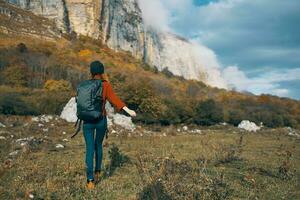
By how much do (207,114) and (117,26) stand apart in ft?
286

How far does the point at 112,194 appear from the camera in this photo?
7.58 meters

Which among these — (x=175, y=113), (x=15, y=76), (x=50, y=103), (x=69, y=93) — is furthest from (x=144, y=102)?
(x=15, y=76)

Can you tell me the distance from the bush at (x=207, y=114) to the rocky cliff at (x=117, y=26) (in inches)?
2843

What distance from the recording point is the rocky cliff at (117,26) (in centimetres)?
12038

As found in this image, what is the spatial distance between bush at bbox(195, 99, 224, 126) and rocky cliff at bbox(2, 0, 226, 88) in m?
72.2

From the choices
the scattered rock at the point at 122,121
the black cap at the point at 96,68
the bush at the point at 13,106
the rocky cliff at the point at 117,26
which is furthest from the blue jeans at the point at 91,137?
the rocky cliff at the point at 117,26

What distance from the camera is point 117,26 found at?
452ft

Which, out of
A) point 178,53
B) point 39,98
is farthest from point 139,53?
point 39,98

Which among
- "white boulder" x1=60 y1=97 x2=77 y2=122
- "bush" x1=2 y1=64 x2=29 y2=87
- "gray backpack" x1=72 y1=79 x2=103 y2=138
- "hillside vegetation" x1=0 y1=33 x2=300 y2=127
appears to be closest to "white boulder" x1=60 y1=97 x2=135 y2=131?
"white boulder" x1=60 y1=97 x2=77 y2=122

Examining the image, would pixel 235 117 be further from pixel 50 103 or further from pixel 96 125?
pixel 96 125

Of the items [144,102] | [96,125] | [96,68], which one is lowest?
[144,102]

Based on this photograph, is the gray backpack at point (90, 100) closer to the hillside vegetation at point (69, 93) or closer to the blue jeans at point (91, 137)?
the blue jeans at point (91, 137)

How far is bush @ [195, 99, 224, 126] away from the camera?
54562 millimetres

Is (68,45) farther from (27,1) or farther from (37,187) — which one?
(37,187)
